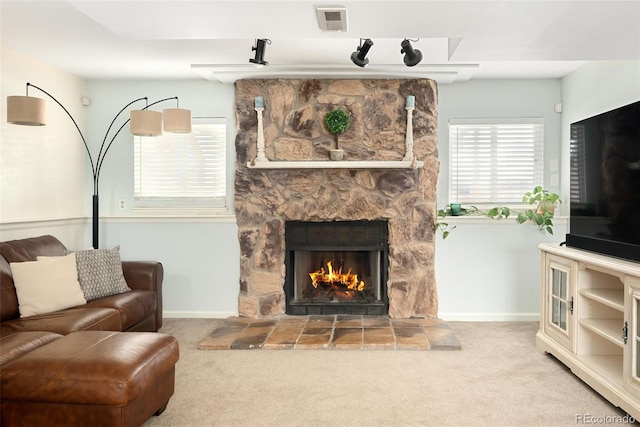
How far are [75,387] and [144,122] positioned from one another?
244cm

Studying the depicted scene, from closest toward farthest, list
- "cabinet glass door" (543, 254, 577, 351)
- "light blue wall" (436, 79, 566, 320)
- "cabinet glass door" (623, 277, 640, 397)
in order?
"cabinet glass door" (623, 277, 640, 397) < "cabinet glass door" (543, 254, 577, 351) < "light blue wall" (436, 79, 566, 320)

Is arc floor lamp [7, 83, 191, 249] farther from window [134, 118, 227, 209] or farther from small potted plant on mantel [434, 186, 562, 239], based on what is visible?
small potted plant on mantel [434, 186, 562, 239]

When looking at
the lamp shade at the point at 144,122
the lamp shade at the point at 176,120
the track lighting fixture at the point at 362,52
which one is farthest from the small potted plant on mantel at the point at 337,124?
the lamp shade at the point at 144,122

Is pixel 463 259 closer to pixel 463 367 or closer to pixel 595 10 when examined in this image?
pixel 463 367

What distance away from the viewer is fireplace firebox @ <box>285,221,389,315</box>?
477cm

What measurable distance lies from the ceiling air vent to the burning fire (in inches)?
106

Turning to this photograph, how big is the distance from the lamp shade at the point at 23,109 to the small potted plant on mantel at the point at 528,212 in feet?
11.4

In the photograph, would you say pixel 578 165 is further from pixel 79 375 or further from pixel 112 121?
pixel 112 121

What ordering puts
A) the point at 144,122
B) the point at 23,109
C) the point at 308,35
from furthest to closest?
the point at 144,122 < the point at 23,109 < the point at 308,35

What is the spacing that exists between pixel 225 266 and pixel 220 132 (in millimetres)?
1353

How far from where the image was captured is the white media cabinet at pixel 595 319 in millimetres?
2604

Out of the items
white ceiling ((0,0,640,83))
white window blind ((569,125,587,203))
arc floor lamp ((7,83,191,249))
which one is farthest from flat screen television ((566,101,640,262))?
arc floor lamp ((7,83,191,249))

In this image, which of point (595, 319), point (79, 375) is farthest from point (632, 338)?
point (79, 375)

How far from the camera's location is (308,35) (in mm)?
3002
